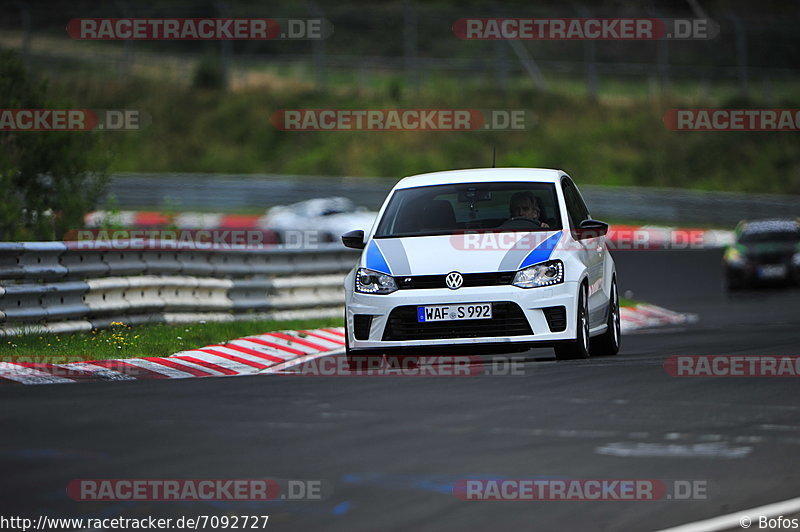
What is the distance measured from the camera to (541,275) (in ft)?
38.1

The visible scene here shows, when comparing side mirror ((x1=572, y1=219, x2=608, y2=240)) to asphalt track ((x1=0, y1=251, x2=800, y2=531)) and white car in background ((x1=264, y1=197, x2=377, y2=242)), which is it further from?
white car in background ((x1=264, y1=197, x2=377, y2=242))

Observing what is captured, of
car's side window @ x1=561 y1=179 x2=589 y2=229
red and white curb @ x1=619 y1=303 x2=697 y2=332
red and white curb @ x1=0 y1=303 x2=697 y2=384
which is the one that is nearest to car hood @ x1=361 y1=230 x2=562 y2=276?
car's side window @ x1=561 y1=179 x2=589 y2=229

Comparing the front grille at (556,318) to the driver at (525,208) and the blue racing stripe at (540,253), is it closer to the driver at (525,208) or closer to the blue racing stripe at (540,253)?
the blue racing stripe at (540,253)

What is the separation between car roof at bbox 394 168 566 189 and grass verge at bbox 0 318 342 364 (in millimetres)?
2608

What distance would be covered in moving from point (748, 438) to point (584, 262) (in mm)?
3804

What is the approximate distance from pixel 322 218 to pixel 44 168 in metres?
18.8

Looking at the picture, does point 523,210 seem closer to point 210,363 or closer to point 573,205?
point 573,205

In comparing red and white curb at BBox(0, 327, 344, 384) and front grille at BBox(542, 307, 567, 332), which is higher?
front grille at BBox(542, 307, 567, 332)

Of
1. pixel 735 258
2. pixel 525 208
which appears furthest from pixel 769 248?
pixel 525 208

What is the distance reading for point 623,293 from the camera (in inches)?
982

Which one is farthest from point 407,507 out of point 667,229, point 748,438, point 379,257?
point 667,229

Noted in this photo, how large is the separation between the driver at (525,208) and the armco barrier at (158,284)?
4.35m

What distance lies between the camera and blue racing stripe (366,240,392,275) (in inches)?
466

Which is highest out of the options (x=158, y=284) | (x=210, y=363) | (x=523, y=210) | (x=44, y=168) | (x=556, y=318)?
(x=44, y=168)
